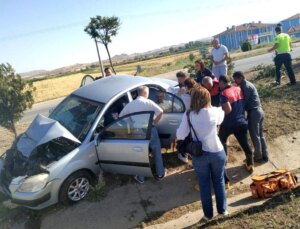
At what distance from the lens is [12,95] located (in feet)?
34.8

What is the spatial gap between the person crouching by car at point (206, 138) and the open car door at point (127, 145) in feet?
4.48

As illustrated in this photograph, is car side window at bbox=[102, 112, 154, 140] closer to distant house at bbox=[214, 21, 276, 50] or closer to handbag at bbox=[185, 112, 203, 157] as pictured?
handbag at bbox=[185, 112, 203, 157]

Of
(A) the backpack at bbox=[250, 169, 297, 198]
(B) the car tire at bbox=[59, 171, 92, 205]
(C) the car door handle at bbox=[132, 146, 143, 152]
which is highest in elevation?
(C) the car door handle at bbox=[132, 146, 143, 152]

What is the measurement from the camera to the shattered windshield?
265 inches

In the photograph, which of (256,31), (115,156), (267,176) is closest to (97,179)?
(115,156)

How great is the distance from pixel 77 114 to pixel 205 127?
320 cm

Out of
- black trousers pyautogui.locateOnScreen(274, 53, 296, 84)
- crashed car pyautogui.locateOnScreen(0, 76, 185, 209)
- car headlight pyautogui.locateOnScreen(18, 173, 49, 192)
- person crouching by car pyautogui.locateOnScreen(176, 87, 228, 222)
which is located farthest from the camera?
black trousers pyautogui.locateOnScreen(274, 53, 296, 84)

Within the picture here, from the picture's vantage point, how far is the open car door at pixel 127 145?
20.2ft

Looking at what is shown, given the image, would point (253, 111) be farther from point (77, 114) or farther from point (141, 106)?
point (77, 114)

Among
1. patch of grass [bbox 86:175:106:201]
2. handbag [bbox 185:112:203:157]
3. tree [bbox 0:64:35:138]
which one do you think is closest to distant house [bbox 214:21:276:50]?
tree [bbox 0:64:35:138]

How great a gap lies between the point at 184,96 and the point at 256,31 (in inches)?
4162

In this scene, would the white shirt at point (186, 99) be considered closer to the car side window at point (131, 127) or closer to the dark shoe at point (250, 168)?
the car side window at point (131, 127)

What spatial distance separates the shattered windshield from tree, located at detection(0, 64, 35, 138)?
343cm

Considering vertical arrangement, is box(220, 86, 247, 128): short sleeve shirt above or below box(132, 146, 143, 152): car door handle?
above
